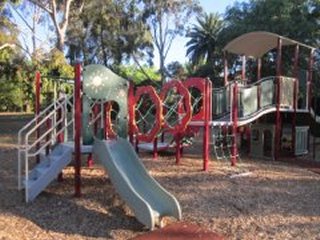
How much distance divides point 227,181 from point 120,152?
2.59 metres

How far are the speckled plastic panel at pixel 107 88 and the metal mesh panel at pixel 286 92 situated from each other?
7312 mm

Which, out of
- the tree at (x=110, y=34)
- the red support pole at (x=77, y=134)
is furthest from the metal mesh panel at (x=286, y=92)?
the tree at (x=110, y=34)

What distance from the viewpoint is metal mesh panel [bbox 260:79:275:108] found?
51.9ft

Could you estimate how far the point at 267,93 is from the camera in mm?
16016

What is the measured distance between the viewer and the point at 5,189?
33.6ft

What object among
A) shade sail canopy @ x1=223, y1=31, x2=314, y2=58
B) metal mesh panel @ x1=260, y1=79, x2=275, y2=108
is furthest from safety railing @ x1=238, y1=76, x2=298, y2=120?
shade sail canopy @ x1=223, y1=31, x2=314, y2=58

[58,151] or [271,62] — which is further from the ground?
[271,62]

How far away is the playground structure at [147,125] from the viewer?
29.2 ft

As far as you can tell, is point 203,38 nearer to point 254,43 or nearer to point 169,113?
point 254,43

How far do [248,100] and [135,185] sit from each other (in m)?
7.29

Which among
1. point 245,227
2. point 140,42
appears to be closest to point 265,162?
point 245,227

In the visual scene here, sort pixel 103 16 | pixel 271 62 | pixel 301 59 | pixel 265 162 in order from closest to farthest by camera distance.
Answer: pixel 265 162 < pixel 301 59 < pixel 271 62 < pixel 103 16

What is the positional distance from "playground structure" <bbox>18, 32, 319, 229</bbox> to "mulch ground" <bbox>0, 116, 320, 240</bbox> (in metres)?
0.39

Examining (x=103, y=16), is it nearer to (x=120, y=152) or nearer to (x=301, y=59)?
(x=301, y=59)
